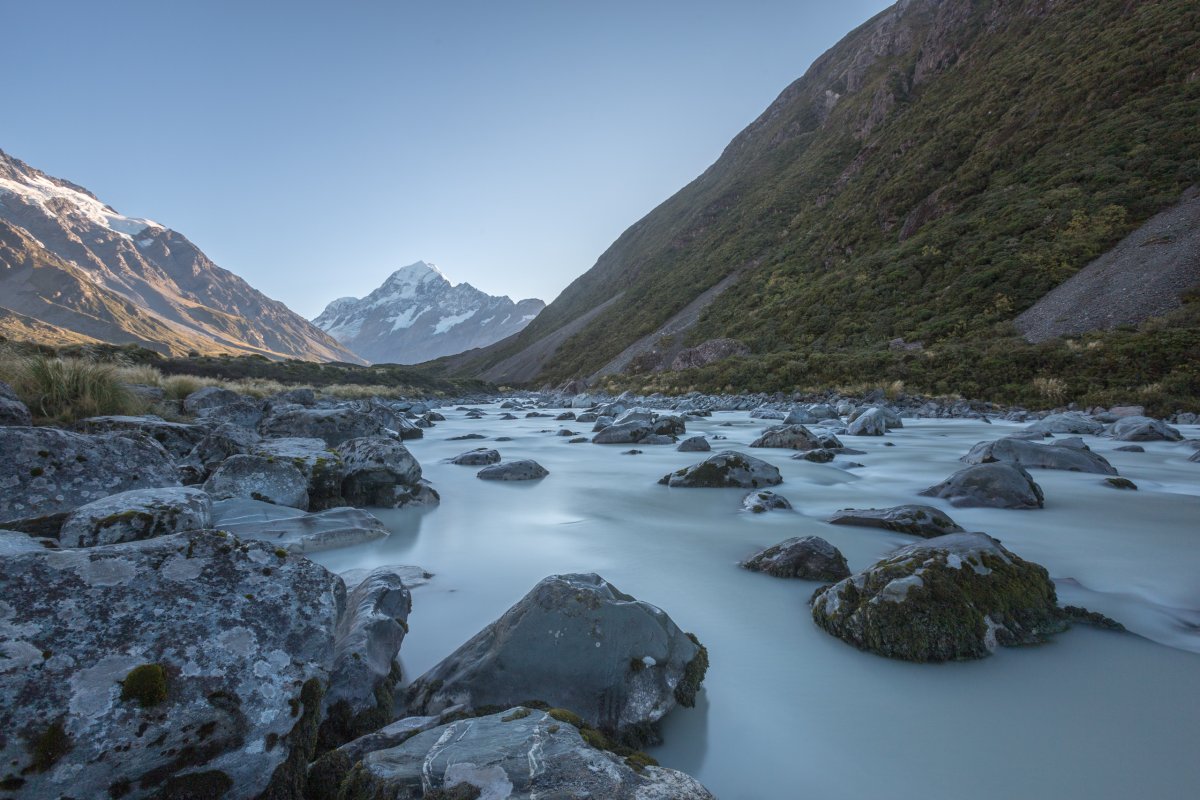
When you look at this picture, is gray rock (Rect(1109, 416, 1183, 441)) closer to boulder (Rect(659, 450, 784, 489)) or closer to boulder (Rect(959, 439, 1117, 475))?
boulder (Rect(959, 439, 1117, 475))

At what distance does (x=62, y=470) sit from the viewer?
181 inches

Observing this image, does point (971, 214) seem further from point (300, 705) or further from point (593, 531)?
point (300, 705)

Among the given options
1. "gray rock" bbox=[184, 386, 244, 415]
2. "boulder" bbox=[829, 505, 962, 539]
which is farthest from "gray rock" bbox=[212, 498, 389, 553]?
"gray rock" bbox=[184, 386, 244, 415]

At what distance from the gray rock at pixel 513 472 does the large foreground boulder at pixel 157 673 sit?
769 cm

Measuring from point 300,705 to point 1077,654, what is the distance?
430 centimetres

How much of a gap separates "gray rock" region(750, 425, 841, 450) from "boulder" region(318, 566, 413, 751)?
1035cm

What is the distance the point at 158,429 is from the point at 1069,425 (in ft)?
61.2

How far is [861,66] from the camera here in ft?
251

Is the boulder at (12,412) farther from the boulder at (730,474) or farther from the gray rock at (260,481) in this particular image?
the boulder at (730,474)

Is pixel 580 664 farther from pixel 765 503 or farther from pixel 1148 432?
pixel 1148 432

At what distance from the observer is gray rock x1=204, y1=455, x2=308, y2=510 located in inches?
229

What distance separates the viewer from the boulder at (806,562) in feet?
14.7

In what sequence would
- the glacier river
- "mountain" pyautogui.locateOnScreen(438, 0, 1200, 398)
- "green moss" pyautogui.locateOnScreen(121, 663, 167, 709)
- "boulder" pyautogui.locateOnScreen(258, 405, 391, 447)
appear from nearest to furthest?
"green moss" pyautogui.locateOnScreen(121, 663, 167, 709)
the glacier river
"boulder" pyautogui.locateOnScreen(258, 405, 391, 447)
"mountain" pyautogui.locateOnScreen(438, 0, 1200, 398)

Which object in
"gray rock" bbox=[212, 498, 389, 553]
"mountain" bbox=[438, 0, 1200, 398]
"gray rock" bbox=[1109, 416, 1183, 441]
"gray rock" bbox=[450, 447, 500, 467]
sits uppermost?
"mountain" bbox=[438, 0, 1200, 398]
